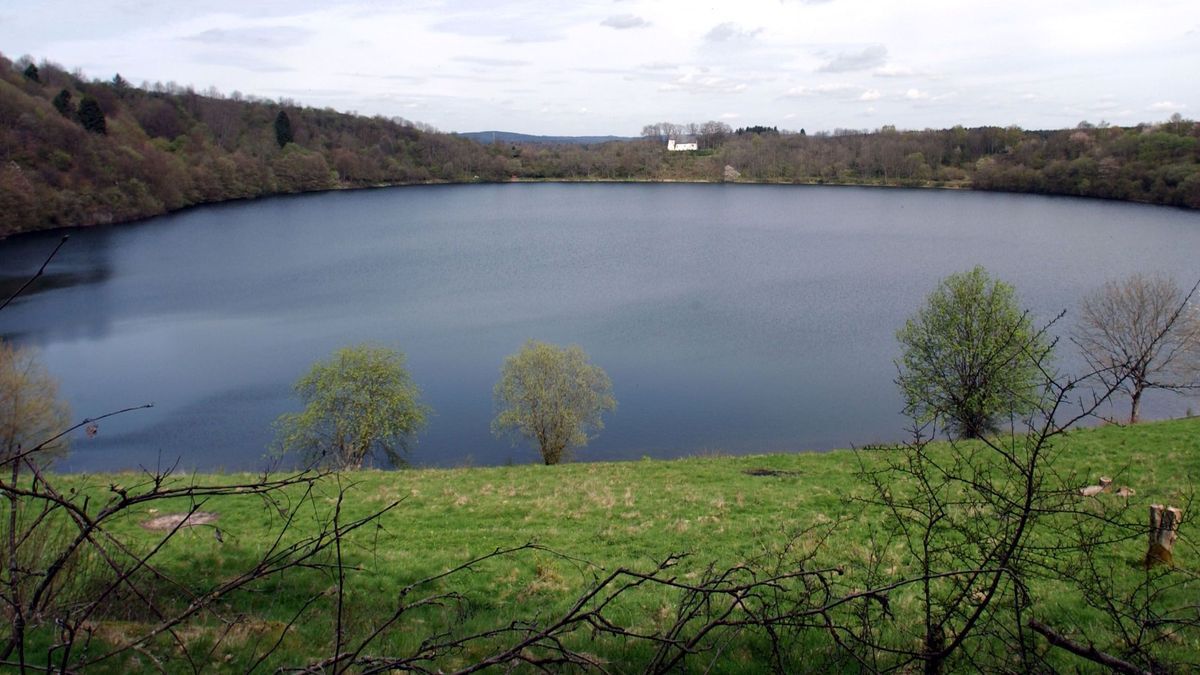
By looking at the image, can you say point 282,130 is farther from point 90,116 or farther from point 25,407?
point 25,407

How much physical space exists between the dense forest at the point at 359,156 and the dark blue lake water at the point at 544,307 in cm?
672

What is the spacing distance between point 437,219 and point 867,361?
62535mm

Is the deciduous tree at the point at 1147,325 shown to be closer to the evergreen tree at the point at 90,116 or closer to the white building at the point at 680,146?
the evergreen tree at the point at 90,116

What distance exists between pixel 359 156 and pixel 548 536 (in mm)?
130677

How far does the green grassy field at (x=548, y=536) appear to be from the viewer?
5422 mm

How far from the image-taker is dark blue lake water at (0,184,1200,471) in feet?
86.7

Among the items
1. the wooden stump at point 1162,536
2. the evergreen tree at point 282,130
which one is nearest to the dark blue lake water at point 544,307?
the wooden stump at point 1162,536

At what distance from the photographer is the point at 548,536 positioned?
1148 centimetres

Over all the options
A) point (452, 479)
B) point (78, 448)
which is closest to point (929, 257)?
point (452, 479)

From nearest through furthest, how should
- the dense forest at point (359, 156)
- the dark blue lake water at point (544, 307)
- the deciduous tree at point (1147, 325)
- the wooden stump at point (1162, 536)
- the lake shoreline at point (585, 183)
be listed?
1. the wooden stump at point (1162, 536)
2. the deciduous tree at point (1147, 325)
3. the dark blue lake water at point (544, 307)
4. the dense forest at point (359, 156)
5. the lake shoreline at point (585, 183)

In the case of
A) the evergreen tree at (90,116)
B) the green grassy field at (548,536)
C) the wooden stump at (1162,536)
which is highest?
the evergreen tree at (90,116)

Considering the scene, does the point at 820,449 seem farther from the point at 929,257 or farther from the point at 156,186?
the point at 156,186

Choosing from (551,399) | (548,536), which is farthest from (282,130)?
(548,536)

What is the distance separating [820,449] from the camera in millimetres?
24578
